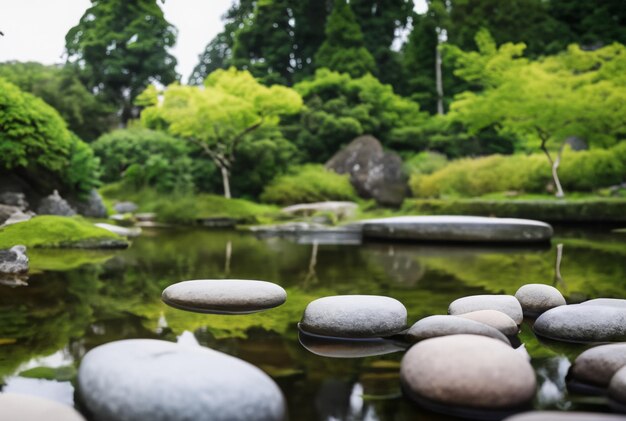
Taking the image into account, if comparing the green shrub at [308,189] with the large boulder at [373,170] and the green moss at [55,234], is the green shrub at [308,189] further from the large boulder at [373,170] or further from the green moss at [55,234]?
the green moss at [55,234]

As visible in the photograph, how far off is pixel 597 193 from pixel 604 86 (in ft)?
11.0

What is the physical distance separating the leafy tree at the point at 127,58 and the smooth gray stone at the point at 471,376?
26.0m

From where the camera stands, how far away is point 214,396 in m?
1.76

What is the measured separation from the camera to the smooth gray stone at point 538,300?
369 cm

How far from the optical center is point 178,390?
178cm

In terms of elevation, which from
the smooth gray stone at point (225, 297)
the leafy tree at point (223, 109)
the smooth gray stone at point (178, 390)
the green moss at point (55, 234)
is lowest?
the green moss at point (55, 234)

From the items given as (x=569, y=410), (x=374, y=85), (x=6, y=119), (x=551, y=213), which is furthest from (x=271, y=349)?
(x=374, y=85)

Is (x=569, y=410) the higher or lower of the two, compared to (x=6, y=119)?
lower

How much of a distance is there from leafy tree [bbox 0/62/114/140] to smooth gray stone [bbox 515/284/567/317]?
18965 mm

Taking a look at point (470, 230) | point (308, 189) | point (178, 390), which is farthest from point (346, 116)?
point (178, 390)

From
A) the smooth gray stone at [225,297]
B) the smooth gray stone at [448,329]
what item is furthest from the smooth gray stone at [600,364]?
the smooth gray stone at [225,297]

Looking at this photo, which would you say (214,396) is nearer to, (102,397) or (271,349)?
(102,397)

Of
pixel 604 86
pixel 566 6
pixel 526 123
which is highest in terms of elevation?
pixel 566 6

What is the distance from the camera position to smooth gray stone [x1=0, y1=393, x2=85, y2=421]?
1.71 metres
